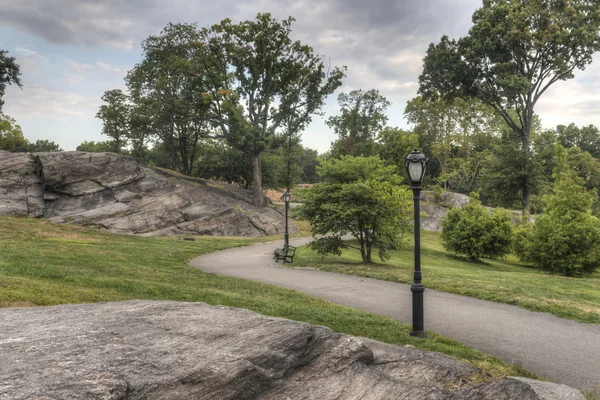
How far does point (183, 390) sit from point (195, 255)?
64.4 feet

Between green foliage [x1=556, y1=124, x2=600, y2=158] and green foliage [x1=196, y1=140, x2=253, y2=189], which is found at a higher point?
green foliage [x1=556, y1=124, x2=600, y2=158]

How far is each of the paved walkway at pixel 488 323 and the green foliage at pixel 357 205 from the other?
370cm

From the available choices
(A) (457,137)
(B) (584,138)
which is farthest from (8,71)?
(B) (584,138)

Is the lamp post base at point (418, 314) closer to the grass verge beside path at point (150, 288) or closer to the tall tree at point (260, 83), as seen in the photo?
the grass verge beside path at point (150, 288)

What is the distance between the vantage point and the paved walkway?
23.3 ft

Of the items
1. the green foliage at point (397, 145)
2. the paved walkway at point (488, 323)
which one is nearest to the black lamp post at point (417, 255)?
the paved walkway at point (488, 323)

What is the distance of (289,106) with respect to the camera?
42.0 meters

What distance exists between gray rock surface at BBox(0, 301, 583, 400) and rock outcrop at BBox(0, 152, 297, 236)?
29082 mm

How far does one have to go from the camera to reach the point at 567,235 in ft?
73.5

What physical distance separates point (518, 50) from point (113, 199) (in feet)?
118

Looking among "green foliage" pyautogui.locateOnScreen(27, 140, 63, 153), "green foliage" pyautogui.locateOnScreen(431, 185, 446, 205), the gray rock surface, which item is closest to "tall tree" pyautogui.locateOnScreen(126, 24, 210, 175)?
"green foliage" pyautogui.locateOnScreen(431, 185, 446, 205)

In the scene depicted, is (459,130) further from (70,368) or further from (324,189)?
(70,368)

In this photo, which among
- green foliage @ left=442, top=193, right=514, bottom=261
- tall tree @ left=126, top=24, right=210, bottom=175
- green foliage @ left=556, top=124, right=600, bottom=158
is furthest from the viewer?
green foliage @ left=556, top=124, right=600, bottom=158

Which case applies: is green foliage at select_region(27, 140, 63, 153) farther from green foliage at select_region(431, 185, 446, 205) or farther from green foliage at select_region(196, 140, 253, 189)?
green foliage at select_region(431, 185, 446, 205)
